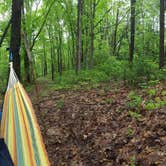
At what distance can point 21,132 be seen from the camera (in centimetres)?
276

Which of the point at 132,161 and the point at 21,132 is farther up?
the point at 21,132

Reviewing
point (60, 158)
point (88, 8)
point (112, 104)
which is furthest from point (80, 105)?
point (88, 8)

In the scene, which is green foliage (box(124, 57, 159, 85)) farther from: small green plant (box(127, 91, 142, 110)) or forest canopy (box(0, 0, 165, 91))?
small green plant (box(127, 91, 142, 110))

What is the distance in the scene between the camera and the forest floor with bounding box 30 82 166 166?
13.4 feet

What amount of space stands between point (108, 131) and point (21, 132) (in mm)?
2538

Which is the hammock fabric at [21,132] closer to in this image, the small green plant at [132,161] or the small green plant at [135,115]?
the small green plant at [132,161]

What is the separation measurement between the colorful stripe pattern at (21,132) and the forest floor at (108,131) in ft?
4.96

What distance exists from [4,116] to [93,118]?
2741 mm

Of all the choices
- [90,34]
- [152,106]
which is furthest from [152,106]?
[90,34]

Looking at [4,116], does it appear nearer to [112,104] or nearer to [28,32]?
[112,104]

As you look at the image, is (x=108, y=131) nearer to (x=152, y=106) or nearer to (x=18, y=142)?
(x=152, y=106)

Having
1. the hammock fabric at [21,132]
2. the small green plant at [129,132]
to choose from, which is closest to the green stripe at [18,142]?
the hammock fabric at [21,132]

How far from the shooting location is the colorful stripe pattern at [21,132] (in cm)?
248

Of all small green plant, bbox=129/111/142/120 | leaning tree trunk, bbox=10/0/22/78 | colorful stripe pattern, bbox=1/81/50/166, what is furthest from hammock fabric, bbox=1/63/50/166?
leaning tree trunk, bbox=10/0/22/78
